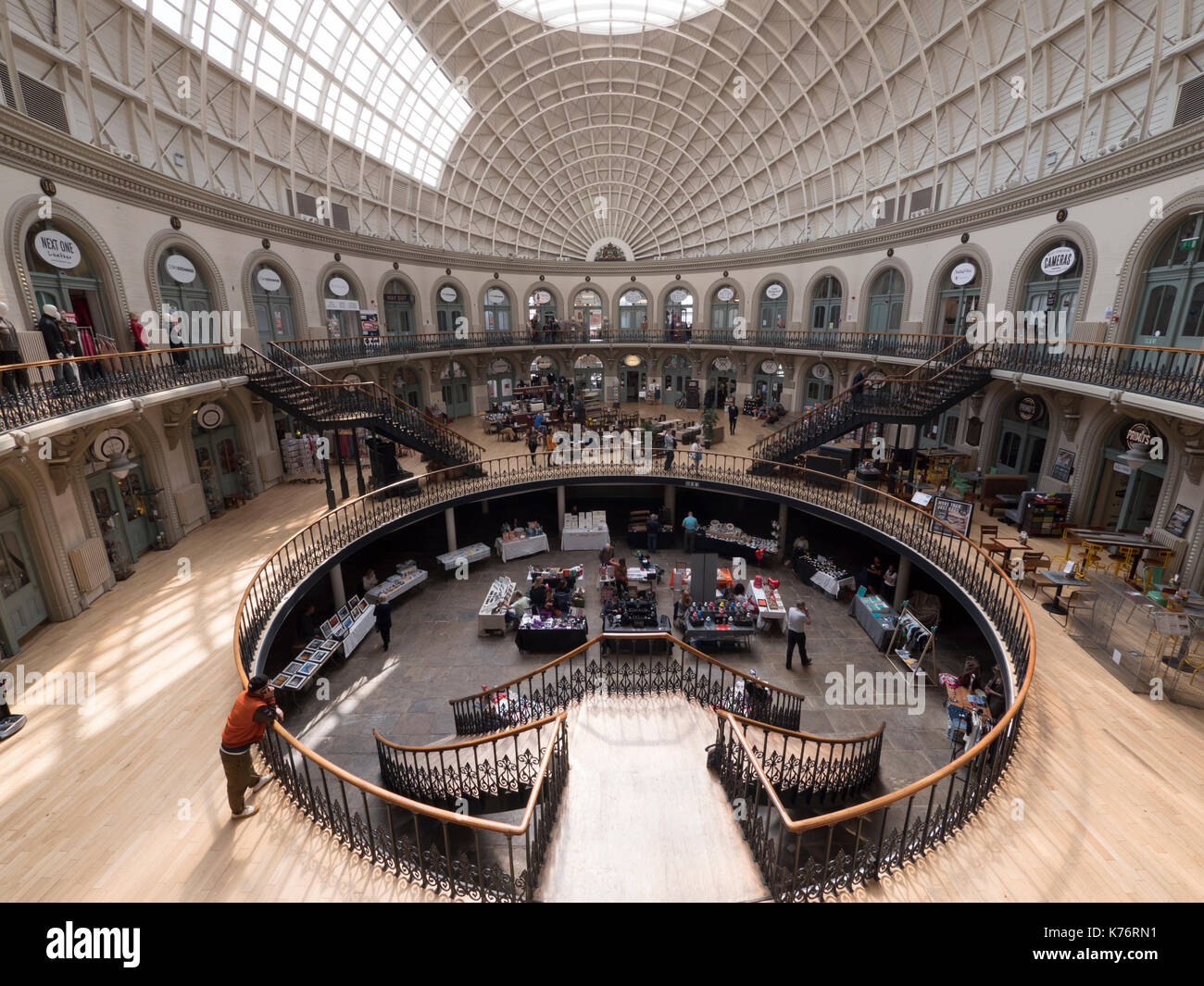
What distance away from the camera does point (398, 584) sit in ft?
51.4

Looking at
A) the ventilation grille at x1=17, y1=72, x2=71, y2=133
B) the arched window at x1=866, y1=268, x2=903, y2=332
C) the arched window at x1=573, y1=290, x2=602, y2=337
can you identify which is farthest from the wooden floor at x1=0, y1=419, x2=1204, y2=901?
the arched window at x1=573, y1=290, x2=602, y2=337

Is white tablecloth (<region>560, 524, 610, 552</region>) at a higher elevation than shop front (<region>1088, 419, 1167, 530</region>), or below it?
below

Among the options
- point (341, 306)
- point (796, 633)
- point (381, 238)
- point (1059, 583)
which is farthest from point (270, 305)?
point (1059, 583)

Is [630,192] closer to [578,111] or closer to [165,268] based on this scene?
[578,111]

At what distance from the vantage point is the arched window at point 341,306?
2120 cm

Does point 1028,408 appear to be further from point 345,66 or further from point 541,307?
point 345,66

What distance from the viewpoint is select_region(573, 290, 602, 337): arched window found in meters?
33.8

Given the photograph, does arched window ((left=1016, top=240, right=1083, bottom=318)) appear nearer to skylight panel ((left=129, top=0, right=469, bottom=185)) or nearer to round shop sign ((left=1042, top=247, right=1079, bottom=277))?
round shop sign ((left=1042, top=247, right=1079, bottom=277))

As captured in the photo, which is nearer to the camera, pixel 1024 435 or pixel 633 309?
pixel 1024 435

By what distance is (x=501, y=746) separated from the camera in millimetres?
8664

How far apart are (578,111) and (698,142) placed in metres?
6.62

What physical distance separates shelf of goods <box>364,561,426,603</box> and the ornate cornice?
1150 cm

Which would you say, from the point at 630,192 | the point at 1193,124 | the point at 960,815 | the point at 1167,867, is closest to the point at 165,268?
the point at 960,815

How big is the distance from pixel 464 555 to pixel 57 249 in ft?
39.2
